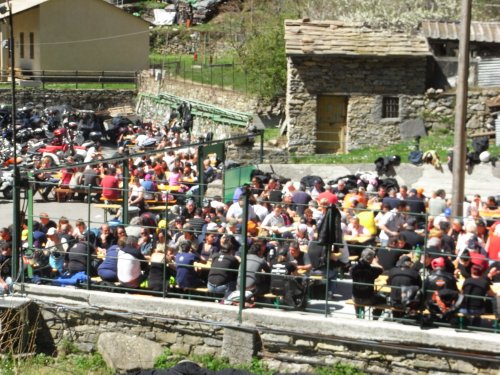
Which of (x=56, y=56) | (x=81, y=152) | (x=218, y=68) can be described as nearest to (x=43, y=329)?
(x=81, y=152)

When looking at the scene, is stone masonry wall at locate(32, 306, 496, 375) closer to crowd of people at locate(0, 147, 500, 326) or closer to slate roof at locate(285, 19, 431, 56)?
crowd of people at locate(0, 147, 500, 326)

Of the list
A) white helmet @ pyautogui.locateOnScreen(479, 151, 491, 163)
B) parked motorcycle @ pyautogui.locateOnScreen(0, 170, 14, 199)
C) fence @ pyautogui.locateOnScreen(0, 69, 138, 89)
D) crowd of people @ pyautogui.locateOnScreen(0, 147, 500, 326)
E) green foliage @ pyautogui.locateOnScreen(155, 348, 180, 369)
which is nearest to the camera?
crowd of people @ pyautogui.locateOnScreen(0, 147, 500, 326)

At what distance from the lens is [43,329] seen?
14.8 metres

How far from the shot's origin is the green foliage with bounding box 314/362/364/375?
12.9m

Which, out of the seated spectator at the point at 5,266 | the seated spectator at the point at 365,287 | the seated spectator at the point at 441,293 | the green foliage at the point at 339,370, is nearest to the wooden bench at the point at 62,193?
the seated spectator at the point at 5,266

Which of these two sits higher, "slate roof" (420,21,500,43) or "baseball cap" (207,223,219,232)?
"slate roof" (420,21,500,43)

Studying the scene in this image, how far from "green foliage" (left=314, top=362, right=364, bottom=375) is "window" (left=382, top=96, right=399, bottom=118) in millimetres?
17744

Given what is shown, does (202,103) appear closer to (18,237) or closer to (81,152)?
(81,152)

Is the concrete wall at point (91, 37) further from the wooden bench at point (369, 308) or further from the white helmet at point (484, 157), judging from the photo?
the wooden bench at point (369, 308)

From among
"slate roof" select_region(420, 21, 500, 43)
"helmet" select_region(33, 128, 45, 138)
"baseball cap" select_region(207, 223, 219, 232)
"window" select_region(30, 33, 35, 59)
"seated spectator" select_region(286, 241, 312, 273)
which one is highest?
"window" select_region(30, 33, 35, 59)

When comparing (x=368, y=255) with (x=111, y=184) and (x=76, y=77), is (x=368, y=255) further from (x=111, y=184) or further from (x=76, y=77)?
(x=76, y=77)

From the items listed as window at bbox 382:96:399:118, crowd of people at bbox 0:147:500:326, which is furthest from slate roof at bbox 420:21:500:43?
crowd of people at bbox 0:147:500:326

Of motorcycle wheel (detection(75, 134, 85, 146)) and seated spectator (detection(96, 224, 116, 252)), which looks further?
motorcycle wheel (detection(75, 134, 85, 146))

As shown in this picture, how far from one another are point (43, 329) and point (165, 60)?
143ft
